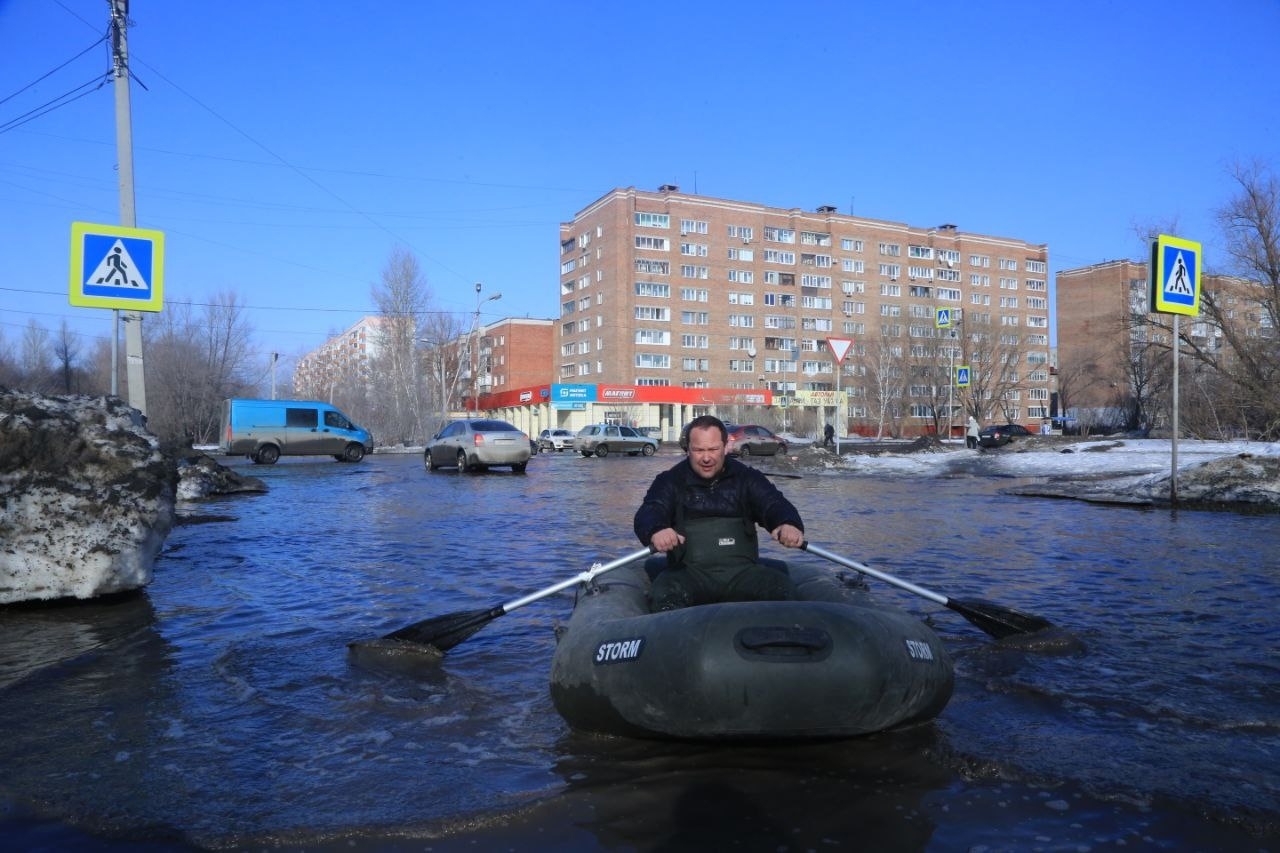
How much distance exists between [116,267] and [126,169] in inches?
89.0

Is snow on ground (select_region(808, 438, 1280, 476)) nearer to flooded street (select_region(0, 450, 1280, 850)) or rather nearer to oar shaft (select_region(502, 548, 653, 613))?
flooded street (select_region(0, 450, 1280, 850))

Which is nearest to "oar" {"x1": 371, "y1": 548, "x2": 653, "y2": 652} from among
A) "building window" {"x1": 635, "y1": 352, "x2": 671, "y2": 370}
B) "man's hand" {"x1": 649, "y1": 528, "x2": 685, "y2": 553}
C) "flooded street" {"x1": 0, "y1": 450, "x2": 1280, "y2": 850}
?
"flooded street" {"x1": 0, "y1": 450, "x2": 1280, "y2": 850}

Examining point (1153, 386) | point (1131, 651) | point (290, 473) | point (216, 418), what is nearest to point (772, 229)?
point (1153, 386)

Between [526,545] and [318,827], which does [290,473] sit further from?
[318,827]

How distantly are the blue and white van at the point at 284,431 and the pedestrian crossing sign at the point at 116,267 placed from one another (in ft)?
62.6

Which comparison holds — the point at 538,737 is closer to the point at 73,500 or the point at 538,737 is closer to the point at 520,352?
the point at 73,500

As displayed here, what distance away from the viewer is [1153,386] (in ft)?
155

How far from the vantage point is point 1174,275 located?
12352 millimetres

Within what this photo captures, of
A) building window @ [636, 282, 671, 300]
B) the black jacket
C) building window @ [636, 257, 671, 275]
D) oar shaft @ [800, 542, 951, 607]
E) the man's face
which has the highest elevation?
building window @ [636, 257, 671, 275]

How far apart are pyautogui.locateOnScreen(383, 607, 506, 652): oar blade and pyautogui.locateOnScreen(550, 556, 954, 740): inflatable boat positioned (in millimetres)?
1726

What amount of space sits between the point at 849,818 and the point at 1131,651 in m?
2.99

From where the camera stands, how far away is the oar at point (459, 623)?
518 centimetres

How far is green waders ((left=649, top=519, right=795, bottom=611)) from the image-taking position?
451 centimetres

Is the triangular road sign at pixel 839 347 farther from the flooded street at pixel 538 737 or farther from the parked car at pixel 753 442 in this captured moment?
the flooded street at pixel 538 737
